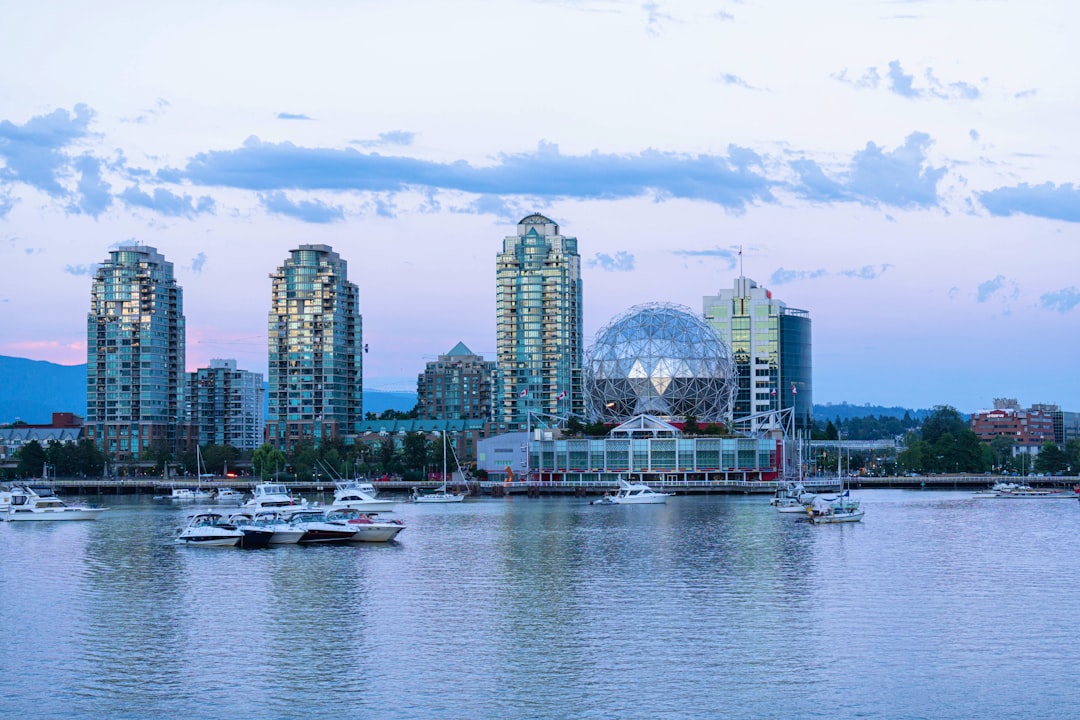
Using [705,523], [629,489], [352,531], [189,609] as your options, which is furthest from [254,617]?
[629,489]

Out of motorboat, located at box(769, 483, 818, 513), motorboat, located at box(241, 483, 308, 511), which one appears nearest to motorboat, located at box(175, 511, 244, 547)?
motorboat, located at box(241, 483, 308, 511)

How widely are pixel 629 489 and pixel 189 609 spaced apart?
370 feet

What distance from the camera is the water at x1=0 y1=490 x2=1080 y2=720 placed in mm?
41906

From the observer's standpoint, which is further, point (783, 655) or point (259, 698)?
point (783, 655)

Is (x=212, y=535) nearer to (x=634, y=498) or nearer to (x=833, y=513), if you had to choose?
(x=833, y=513)

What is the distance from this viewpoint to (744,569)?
→ 247 feet

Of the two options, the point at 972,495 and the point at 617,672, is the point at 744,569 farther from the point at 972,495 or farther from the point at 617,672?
the point at 972,495

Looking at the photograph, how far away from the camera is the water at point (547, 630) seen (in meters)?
41.9

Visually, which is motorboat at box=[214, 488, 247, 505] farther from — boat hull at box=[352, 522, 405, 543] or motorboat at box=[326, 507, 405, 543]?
boat hull at box=[352, 522, 405, 543]

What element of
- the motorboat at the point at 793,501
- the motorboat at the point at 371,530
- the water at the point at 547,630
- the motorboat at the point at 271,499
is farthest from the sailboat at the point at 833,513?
the motorboat at the point at 271,499

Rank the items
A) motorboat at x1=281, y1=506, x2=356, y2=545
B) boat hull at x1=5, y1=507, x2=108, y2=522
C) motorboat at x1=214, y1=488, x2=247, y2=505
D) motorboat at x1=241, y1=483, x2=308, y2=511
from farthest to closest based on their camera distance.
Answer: motorboat at x1=214, y1=488, x2=247, y2=505 → boat hull at x1=5, y1=507, x2=108, y2=522 → motorboat at x1=241, y1=483, x2=308, y2=511 → motorboat at x1=281, y1=506, x2=356, y2=545

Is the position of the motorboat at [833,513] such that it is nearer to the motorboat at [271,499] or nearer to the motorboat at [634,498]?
the motorboat at [634,498]

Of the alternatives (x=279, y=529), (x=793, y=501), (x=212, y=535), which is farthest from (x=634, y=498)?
(x=212, y=535)

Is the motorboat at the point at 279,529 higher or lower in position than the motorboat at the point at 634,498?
higher
